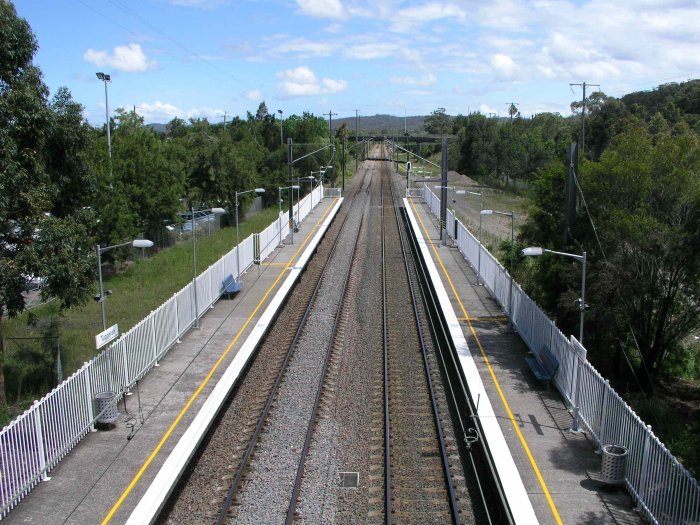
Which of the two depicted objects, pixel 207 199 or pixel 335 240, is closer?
pixel 335 240

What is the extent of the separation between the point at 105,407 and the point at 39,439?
2.38m

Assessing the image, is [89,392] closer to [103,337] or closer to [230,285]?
[103,337]

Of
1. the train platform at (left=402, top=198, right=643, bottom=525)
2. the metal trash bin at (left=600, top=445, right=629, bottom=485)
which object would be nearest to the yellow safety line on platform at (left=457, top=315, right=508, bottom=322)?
the train platform at (left=402, top=198, right=643, bottom=525)

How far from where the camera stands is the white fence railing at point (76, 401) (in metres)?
10.8

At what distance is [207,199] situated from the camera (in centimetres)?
5203

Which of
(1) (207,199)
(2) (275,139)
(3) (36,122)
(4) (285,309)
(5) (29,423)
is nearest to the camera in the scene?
(5) (29,423)

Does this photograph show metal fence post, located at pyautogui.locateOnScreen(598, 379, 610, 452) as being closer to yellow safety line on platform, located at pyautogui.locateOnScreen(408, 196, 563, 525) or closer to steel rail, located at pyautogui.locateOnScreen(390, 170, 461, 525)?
yellow safety line on platform, located at pyautogui.locateOnScreen(408, 196, 563, 525)

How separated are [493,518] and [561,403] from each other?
487 centimetres

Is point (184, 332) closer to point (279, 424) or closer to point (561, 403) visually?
point (279, 424)

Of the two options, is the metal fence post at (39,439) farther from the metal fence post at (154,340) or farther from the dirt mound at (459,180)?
the dirt mound at (459,180)

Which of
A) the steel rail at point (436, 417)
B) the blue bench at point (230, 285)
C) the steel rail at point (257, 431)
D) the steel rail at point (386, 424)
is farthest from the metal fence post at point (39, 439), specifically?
the blue bench at point (230, 285)

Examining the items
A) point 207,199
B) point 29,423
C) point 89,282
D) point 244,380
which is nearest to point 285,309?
point 244,380

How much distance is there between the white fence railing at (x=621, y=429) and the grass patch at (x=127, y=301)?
39.3 feet

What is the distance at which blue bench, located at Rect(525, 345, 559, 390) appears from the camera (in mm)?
15984
